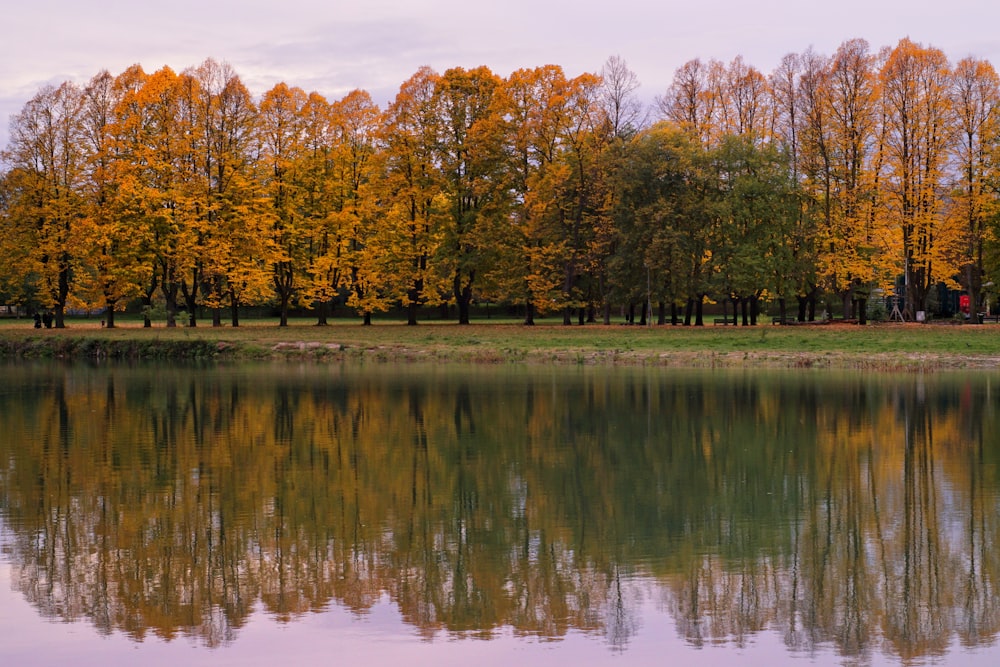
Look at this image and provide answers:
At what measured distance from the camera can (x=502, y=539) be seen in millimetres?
12688

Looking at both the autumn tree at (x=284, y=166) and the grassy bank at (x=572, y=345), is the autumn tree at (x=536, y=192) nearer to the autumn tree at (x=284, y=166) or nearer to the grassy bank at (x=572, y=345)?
the grassy bank at (x=572, y=345)

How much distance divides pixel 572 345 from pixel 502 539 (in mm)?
37440

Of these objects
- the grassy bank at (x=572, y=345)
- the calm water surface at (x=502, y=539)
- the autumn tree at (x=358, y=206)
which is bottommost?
the calm water surface at (x=502, y=539)

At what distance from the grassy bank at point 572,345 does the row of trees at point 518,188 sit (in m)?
5.16

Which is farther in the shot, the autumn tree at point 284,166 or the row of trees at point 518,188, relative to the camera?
the autumn tree at point 284,166

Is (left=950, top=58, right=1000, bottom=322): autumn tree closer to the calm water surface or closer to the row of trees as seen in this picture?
the row of trees

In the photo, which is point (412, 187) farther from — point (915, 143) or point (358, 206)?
point (915, 143)

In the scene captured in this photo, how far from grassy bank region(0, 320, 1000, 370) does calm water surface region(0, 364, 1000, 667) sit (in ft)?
61.2

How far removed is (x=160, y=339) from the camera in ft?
172

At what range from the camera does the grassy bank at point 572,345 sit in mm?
43594

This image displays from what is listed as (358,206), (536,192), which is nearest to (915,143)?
(536,192)

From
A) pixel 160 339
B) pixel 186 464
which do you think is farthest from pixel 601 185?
pixel 186 464

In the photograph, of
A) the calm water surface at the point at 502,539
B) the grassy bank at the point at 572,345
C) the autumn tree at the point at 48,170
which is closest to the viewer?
the calm water surface at the point at 502,539

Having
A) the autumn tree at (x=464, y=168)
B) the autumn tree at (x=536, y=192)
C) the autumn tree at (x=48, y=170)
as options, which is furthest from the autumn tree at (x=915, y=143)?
the autumn tree at (x=48, y=170)
